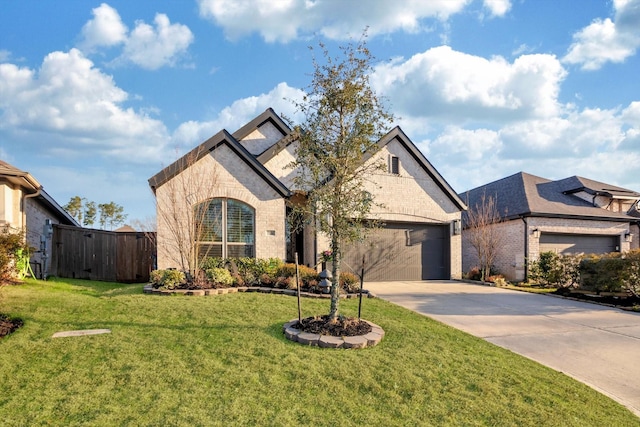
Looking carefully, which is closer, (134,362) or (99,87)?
(134,362)

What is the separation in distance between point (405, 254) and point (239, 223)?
23.9ft

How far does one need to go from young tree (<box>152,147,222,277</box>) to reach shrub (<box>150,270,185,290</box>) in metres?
0.96

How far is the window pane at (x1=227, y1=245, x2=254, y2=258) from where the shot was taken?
12.2 meters

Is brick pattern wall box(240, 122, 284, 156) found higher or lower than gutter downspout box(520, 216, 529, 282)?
higher

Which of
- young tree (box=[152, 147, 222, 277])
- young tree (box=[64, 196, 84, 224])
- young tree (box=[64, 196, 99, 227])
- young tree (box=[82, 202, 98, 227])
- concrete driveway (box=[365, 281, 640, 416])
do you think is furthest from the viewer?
young tree (box=[82, 202, 98, 227])

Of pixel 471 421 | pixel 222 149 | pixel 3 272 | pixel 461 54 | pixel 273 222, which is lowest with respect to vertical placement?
pixel 471 421

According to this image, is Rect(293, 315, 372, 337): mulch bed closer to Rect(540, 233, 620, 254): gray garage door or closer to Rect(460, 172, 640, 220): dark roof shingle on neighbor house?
Rect(460, 172, 640, 220): dark roof shingle on neighbor house

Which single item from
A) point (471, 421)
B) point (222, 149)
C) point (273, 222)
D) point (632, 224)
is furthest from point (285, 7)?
point (632, 224)

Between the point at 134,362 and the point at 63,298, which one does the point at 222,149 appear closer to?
the point at 63,298

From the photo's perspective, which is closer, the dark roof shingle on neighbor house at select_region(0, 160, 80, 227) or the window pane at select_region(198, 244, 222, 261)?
the dark roof shingle on neighbor house at select_region(0, 160, 80, 227)

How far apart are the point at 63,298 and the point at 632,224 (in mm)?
24856

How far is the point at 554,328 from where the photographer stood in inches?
303

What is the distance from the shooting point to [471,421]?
3.63 meters

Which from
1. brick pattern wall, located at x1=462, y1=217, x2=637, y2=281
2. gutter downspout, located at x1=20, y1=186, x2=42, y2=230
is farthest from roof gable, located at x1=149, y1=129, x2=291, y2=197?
brick pattern wall, located at x1=462, y1=217, x2=637, y2=281
